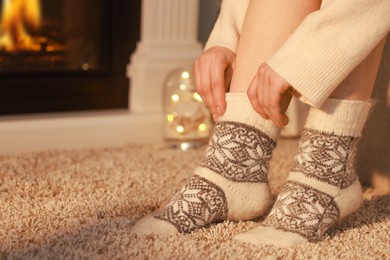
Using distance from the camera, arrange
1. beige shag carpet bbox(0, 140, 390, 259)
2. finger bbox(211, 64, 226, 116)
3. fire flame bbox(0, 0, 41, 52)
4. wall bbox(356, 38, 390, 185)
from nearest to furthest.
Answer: beige shag carpet bbox(0, 140, 390, 259), finger bbox(211, 64, 226, 116), wall bbox(356, 38, 390, 185), fire flame bbox(0, 0, 41, 52)

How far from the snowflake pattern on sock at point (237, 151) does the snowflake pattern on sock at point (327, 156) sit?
0.06 meters

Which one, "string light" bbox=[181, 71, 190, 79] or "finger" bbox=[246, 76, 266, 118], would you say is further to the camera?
"string light" bbox=[181, 71, 190, 79]

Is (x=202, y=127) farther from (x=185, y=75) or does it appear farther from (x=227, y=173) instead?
(x=227, y=173)

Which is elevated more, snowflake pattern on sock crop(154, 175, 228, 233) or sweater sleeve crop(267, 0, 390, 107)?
sweater sleeve crop(267, 0, 390, 107)

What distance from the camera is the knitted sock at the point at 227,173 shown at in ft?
3.49

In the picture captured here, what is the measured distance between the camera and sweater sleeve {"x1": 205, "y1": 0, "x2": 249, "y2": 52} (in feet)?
3.93

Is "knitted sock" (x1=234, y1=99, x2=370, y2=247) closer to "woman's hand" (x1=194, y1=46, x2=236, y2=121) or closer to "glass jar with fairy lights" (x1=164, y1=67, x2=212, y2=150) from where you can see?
"woman's hand" (x1=194, y1=46, x2=236, y2=121)

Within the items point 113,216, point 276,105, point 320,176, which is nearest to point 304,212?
point 320,176

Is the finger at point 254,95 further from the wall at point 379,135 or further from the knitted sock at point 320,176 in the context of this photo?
the wall at point 379,135

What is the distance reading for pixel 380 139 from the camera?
1.43 m

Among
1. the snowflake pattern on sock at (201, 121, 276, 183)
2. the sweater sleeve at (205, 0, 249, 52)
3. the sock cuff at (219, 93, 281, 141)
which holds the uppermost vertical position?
the sweater sleeve at (205, 0, 249, 52)

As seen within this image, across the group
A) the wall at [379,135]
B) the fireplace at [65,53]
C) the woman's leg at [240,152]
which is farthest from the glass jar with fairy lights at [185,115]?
the woman's leg at [240,152]

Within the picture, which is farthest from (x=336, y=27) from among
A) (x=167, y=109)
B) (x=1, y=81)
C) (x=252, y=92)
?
(x=1, y=81)

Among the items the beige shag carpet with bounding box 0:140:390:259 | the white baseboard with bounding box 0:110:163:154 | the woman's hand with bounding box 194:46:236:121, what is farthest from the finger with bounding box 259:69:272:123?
the white baseboard with bounding box 0:110:163:154
